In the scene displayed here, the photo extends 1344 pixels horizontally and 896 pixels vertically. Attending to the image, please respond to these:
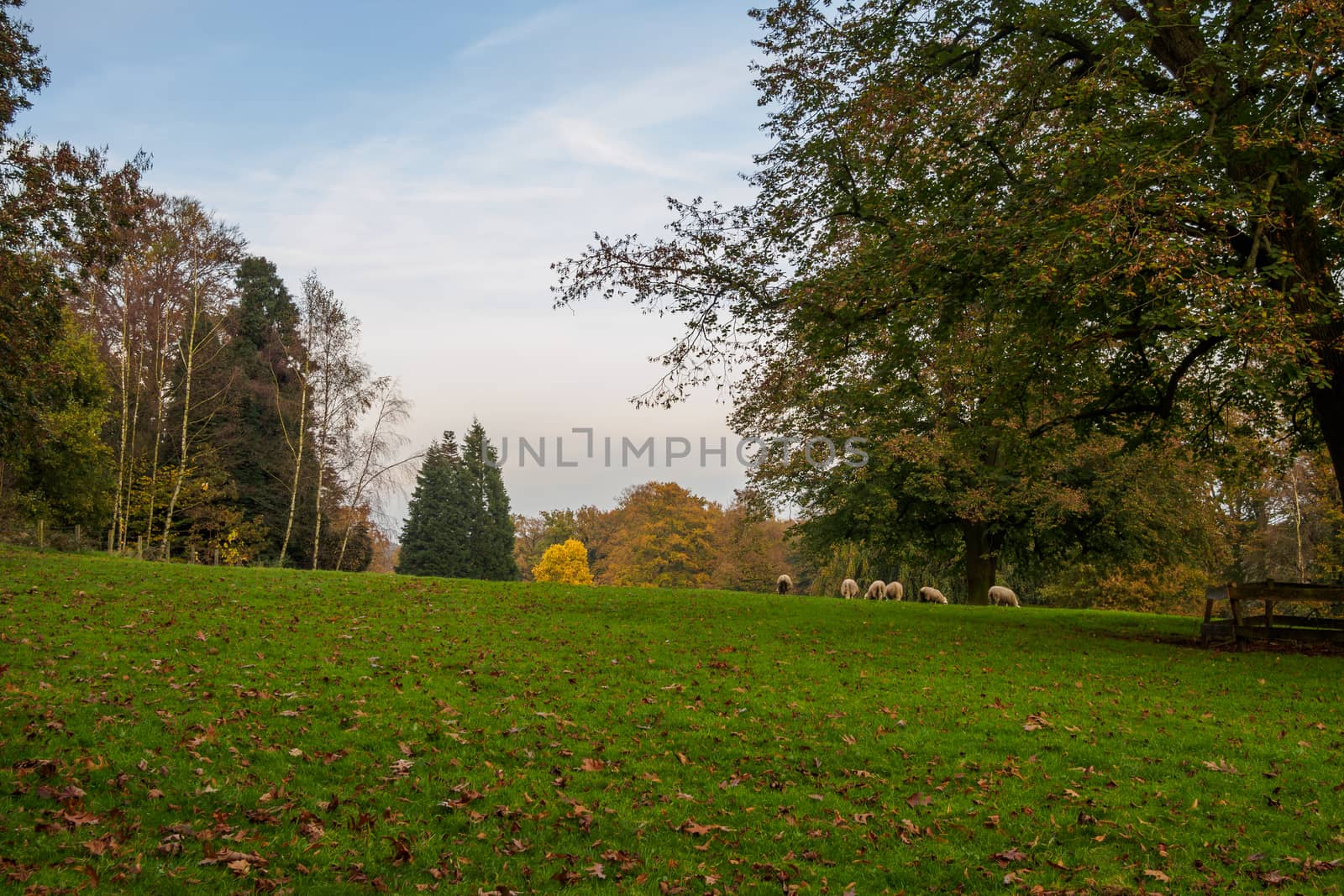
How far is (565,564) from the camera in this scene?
63719 millimetres

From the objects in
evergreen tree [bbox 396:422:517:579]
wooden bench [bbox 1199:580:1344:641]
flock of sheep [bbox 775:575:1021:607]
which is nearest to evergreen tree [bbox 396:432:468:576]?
evergreen tree [bbox 396:422:517:579]

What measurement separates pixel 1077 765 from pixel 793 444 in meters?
18.4

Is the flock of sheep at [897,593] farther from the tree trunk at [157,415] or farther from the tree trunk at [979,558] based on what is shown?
the tree trunk at [157,415]

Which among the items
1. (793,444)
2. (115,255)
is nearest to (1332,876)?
(115,255)

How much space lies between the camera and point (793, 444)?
26.5m

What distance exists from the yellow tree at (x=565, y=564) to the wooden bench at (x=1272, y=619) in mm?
50152

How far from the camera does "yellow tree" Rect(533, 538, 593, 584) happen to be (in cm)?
6328

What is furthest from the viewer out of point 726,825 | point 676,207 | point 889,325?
point 676,207

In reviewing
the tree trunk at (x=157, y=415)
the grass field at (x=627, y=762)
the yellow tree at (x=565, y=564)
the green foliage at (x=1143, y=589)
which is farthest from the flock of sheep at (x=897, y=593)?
the yellow tree at (x=565, y=564)

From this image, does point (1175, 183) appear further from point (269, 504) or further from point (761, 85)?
point (269, 504)

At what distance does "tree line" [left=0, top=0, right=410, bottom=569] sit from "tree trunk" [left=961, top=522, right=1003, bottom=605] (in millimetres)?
23203

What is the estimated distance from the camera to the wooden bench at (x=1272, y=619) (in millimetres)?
13852

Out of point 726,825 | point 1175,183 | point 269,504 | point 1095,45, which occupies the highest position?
point 1095,45

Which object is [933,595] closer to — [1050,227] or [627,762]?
[1050,227]
